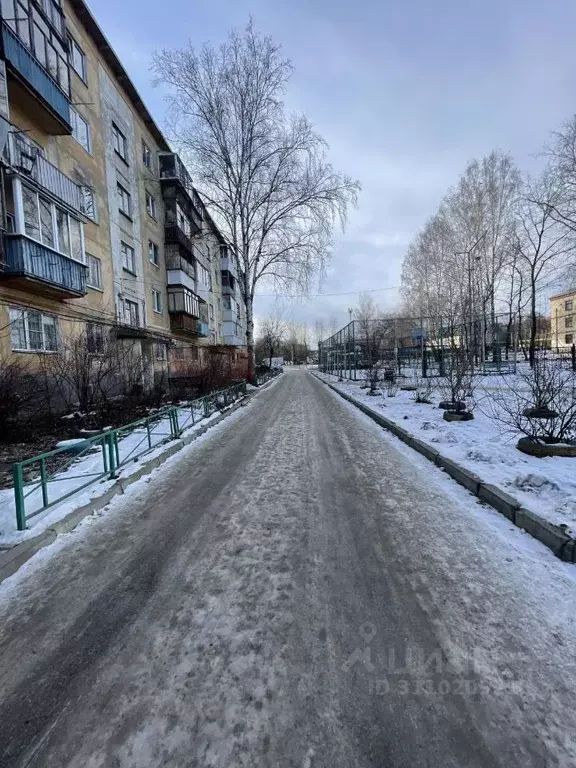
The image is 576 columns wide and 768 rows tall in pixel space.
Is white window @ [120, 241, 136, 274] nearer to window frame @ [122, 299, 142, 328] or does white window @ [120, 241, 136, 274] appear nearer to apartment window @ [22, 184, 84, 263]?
window frame @ [122, 299, 142, 328]

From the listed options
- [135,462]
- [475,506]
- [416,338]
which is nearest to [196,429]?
[135,462]

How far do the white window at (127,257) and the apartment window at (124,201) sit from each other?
1.55 metres

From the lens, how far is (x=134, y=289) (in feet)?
67.8

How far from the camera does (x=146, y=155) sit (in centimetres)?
2375

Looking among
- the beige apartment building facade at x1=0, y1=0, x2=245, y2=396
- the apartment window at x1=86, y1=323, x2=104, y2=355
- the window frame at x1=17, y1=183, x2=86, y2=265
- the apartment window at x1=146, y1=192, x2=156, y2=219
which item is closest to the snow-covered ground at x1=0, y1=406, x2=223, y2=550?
the apartment window at x1=86, y1=323, x2=104, y2=355

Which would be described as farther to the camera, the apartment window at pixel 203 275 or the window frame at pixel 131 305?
the apartment window at pixel 203 275

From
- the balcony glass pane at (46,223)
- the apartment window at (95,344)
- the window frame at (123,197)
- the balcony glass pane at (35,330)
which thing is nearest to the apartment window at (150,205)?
the window frame at (123,197)

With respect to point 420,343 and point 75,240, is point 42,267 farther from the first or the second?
point 420,343

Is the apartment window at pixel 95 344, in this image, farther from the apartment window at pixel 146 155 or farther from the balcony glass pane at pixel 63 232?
the apartment window at pixel 146 155

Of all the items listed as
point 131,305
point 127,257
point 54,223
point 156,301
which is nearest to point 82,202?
point 54,223

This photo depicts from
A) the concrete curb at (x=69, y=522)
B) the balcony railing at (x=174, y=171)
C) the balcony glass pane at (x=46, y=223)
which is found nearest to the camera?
the concrete curb at (x=69, y=522)

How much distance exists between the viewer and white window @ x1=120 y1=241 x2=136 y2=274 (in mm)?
19641

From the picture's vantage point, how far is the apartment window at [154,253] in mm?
23431

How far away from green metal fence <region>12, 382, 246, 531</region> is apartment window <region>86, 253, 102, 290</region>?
8.63m
